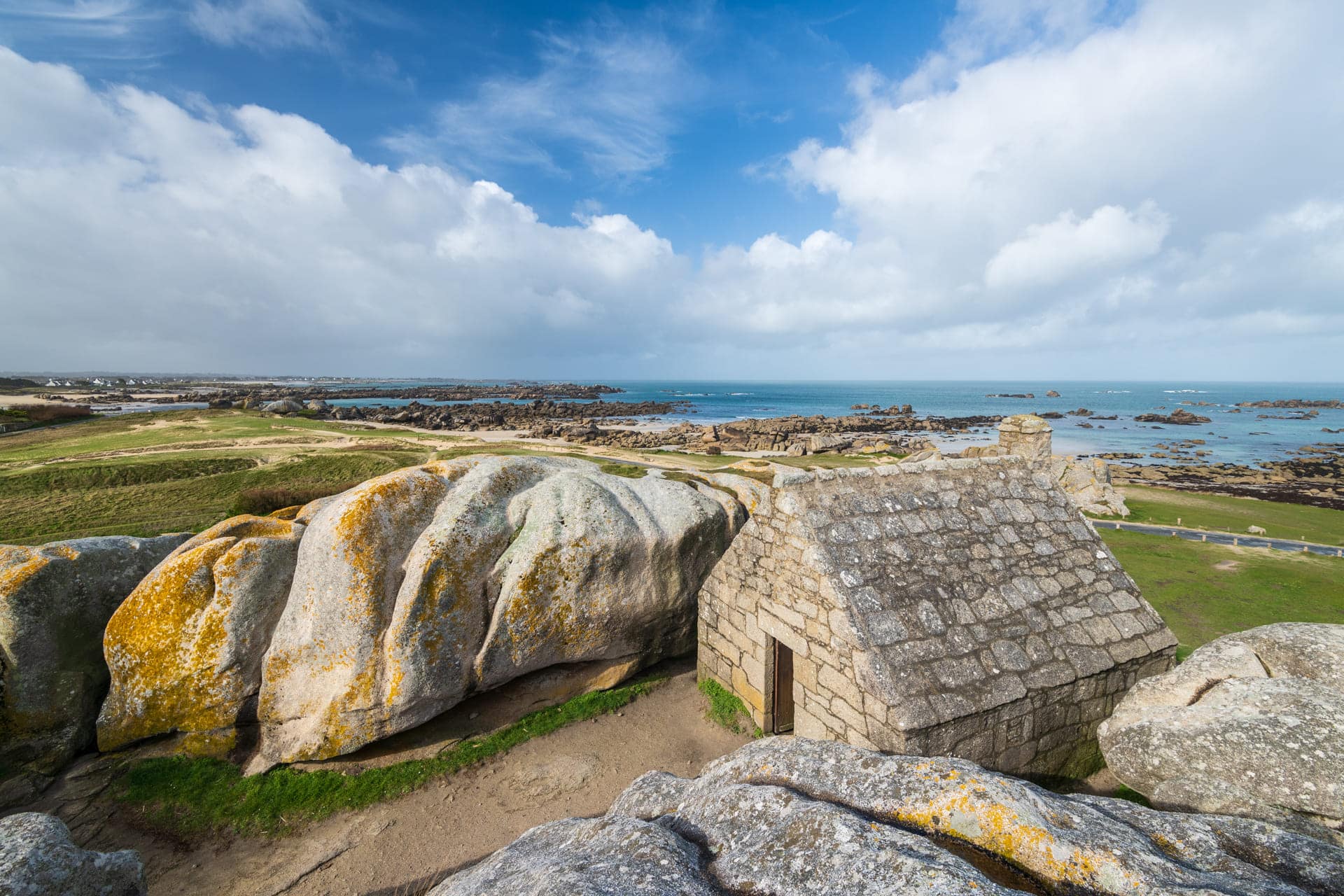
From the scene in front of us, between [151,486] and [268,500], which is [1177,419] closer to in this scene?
[268,500]

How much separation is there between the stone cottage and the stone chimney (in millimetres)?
11582

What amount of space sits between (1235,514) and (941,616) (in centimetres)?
2905

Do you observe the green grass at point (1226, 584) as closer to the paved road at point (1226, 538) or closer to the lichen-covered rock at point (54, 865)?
the paved road at point (1226, 538)

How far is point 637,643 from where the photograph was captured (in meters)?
9.31

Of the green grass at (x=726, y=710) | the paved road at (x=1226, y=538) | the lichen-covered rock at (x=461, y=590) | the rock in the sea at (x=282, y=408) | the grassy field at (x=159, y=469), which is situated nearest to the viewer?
the lichen-covered rock at (x=461, y=590)

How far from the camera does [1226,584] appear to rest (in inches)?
547

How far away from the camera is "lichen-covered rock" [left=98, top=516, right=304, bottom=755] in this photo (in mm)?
7285

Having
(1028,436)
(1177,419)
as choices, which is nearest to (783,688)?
(1028,436)

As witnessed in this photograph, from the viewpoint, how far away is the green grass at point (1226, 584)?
460 inches

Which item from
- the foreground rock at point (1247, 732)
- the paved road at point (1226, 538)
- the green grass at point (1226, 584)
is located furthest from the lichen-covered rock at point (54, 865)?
the paved road at point (1226, 538)

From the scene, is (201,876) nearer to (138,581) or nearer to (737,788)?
(138,581)

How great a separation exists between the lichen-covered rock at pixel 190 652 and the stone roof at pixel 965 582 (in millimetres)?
7811

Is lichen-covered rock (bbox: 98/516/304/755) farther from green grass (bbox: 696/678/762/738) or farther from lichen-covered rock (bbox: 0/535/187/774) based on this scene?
green grass (bbox: 696/678/762/738)

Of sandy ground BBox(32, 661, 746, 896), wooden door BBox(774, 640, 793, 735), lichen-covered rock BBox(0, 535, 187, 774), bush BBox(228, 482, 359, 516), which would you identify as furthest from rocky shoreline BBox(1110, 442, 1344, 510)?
lichen-covered rock BBox(0, 535, 187, 774)
